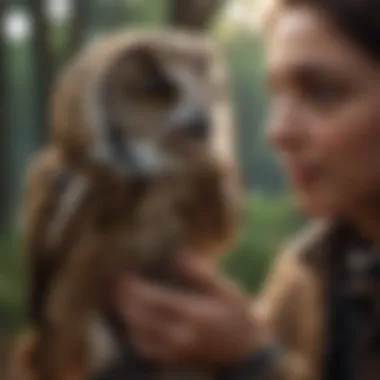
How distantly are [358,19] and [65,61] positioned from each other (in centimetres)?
31

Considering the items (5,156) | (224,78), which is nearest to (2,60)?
(5,156)

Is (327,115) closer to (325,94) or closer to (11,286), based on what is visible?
(325,94)

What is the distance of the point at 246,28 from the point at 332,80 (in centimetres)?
11

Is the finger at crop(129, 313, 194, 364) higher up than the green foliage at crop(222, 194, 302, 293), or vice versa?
the green foliage at crop(222, 194, 302, 293)

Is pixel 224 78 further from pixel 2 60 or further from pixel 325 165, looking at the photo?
pixel 2 60

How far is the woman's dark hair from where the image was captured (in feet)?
2.86

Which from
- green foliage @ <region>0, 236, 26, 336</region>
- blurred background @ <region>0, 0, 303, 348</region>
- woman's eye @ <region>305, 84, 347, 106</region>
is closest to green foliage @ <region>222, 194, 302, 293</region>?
blurred background @ <region>0, 0, 303, 348</region>

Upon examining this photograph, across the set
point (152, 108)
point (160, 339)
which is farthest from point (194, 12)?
point (160, 339)

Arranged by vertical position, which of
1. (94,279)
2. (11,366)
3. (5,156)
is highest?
(5,156)

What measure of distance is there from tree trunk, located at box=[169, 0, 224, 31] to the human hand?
0.79 feet

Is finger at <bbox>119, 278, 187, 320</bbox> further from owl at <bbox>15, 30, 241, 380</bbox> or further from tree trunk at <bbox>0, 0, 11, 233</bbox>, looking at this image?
tree trunk at <bbox>0, 0, 11, 233</bbox>

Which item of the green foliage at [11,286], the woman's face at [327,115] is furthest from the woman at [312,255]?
the green foliage at [11,286]

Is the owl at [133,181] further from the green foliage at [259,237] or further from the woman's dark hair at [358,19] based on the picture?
the woman's dark hair at [358,19]

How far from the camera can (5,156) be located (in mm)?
977
